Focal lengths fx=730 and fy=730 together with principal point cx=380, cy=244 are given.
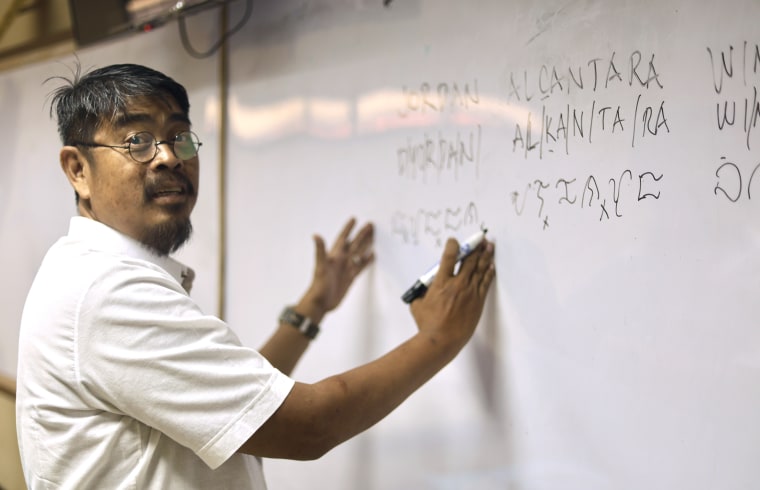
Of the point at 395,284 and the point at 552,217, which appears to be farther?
the point at 395,284

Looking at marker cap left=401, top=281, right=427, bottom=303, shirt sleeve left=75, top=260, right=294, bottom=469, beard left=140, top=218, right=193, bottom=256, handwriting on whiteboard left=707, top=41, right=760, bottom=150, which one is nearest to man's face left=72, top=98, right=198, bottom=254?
beard left=140, top=218, right=193, bottom=256

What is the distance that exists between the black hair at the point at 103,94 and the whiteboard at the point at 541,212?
1.49 ft

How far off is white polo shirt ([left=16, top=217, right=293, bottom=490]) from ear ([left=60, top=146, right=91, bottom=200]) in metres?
0.11

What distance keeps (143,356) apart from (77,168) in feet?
1.07

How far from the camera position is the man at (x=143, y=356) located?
2.73ft

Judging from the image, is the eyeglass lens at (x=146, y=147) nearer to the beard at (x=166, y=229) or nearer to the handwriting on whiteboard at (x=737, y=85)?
the beard at (x=166, y=229)

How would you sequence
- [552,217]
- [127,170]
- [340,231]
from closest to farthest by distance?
[127,170] < [552,217] < [340,231]

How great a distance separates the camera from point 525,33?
3.57ft

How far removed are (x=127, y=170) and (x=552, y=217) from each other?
0.59 metres

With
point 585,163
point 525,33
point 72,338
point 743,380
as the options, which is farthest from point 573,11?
point 72,338

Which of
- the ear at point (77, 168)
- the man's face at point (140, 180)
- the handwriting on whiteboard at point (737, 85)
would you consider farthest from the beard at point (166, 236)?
the handwriting on whiteboard at point (737, 85)

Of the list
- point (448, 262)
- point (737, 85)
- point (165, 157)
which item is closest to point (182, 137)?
point (165, 157)

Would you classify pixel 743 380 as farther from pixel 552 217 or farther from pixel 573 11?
pixel 573 11

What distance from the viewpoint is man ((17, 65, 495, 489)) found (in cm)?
83
